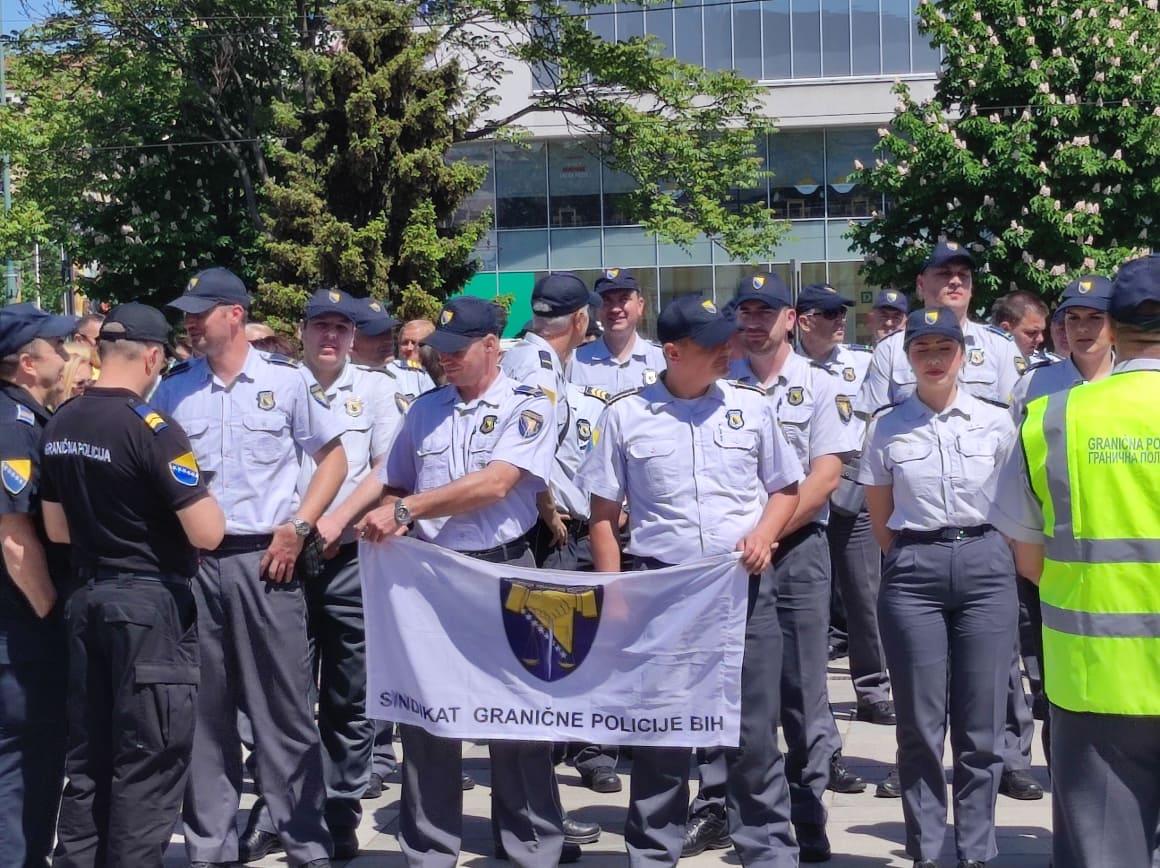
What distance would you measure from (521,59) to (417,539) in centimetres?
2777

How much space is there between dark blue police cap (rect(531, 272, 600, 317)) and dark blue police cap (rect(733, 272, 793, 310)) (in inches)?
41.6

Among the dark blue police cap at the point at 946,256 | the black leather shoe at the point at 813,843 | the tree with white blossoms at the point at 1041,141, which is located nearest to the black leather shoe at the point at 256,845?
the black leather shoe at the point at 813,843

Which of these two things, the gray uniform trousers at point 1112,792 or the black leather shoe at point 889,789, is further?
the black leather shoe at point 889,789

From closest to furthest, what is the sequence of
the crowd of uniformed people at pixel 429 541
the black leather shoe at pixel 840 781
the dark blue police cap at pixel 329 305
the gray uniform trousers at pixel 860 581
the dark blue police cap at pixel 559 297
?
the crowd of uniformed people at pixel 429 541
the dark blue police cap at pixel 329 305
the black leather shoe at pixel 840 781
the dark blue police cap at pixel 559 297
the gray uniform trousers at pixel 860 581

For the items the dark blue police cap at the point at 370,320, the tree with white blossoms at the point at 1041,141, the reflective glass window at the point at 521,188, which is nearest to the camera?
the dark blue police cap at the point at 370,320

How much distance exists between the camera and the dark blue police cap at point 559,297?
23.4 feet

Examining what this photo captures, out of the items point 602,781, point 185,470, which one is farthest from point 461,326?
point 602,781

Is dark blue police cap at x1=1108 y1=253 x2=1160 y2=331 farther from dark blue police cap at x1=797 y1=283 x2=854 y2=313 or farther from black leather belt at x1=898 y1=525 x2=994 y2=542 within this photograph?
dark blue police cap at x1=797 y1=283 x2=854 y2=313

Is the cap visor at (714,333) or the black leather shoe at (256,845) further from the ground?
the cap visor at (714,333)

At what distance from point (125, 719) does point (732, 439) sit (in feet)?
7.76

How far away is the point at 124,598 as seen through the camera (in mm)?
4855

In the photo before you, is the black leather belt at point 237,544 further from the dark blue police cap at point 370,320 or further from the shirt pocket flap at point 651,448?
the dark blue police cap at point 370,320

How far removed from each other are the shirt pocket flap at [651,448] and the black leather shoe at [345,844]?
2.14 meters

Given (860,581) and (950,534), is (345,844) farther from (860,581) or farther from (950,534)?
(860,581)
